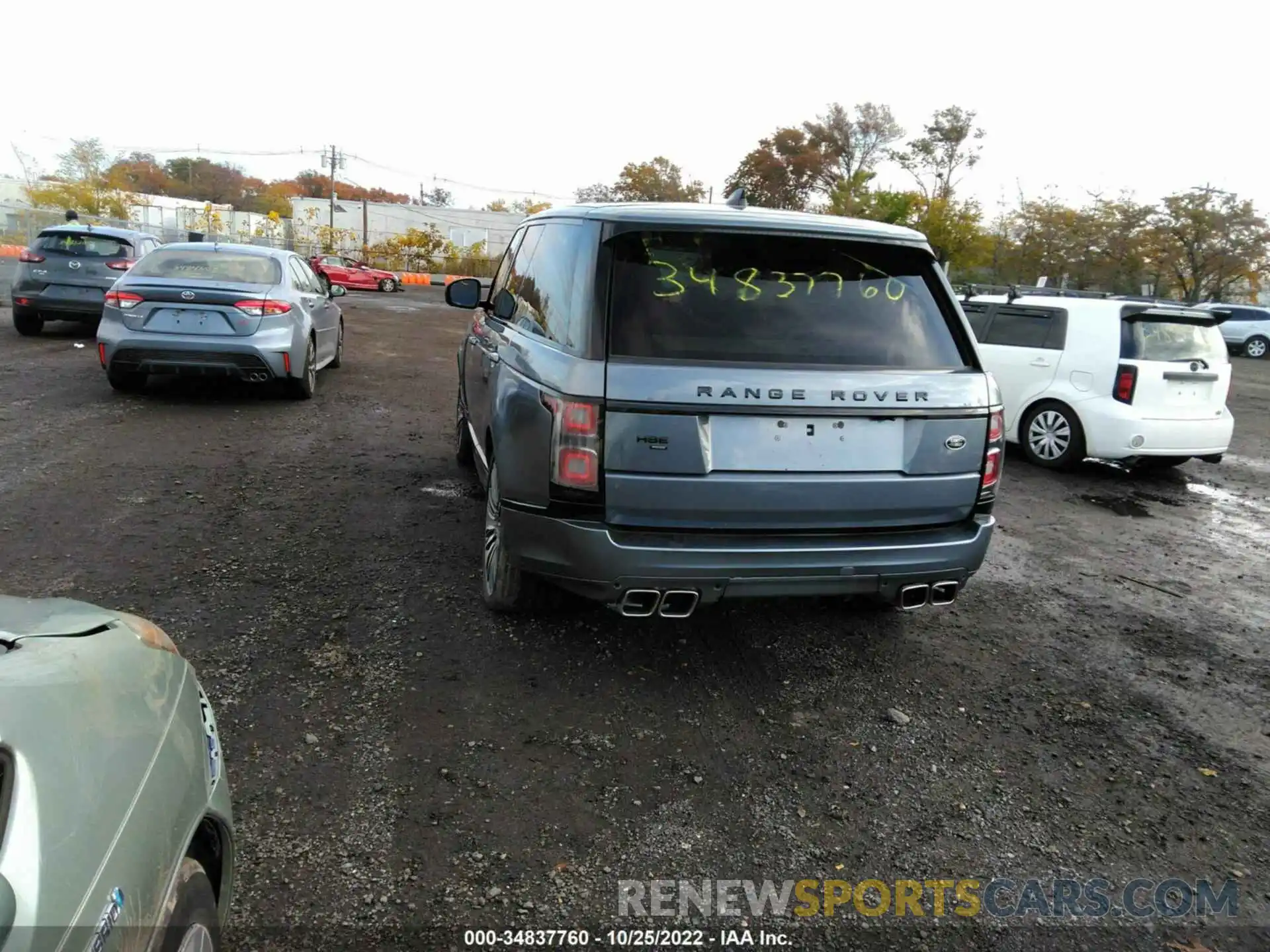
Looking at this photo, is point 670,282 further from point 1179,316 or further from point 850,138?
point 850,138

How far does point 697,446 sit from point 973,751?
1.54 meters

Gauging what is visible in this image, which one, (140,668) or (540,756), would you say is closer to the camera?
(140,668)

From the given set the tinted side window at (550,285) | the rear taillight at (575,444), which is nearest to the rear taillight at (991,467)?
the rear taillight at (575,444)

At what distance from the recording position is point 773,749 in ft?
10.4

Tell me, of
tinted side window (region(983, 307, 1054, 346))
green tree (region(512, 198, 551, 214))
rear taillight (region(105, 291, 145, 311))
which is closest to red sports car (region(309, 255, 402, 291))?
rear taillight (region(105, 291, 145, 311))

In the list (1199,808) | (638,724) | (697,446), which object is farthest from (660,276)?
(1199,808)

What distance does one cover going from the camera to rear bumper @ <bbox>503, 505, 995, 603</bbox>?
3.16 m

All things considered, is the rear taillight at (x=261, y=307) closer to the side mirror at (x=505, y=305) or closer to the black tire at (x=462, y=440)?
the black tire at (x=462, y=440)

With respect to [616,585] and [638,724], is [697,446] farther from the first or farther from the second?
[638,724]

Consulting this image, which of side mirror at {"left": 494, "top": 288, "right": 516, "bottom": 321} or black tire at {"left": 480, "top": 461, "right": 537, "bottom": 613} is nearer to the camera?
black tire at {"left": 480, "top": 461, "right": 537, "bottom": 613}

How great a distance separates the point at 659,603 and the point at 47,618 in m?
1.95

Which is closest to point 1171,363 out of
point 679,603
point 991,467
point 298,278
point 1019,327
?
point 1019,327

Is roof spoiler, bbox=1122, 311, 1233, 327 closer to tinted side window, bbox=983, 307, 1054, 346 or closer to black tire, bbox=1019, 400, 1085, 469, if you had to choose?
tinted side window, bbox=983, 307, 1054, 346

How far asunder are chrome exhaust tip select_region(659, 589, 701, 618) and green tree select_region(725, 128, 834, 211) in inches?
2597
